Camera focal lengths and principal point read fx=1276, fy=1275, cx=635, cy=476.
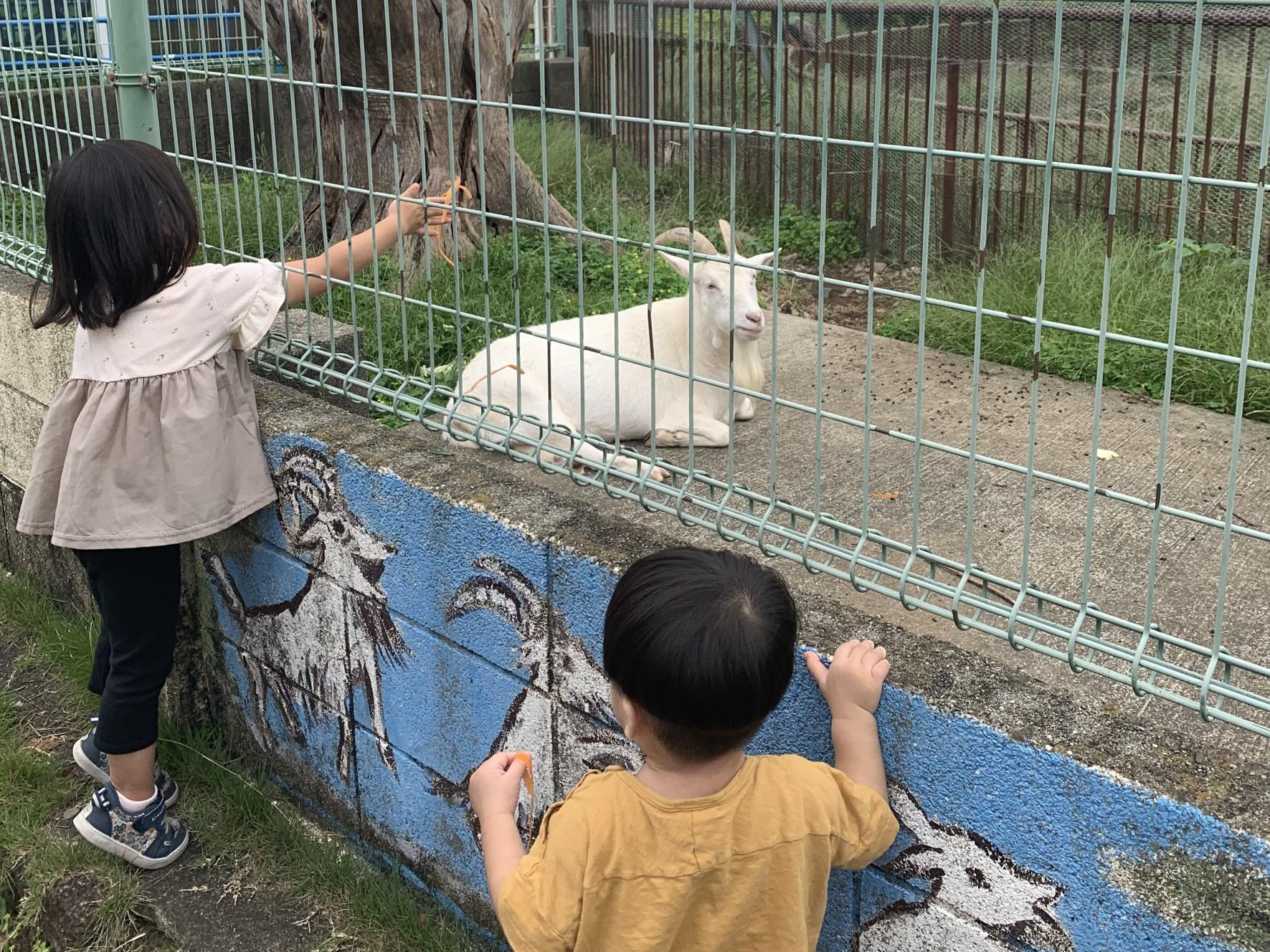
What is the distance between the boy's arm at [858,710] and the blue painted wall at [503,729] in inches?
1.4

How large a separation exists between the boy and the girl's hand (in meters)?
1.42

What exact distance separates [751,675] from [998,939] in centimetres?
59

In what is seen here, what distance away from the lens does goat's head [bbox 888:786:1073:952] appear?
75.5 inches

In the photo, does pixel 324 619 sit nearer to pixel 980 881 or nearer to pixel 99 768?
pixel 99 768

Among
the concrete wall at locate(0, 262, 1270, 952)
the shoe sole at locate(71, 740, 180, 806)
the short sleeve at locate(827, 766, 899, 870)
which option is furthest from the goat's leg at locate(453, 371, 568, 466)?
the short sleeve at locate(827, 766, 899, 870)

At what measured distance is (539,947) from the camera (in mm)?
1944

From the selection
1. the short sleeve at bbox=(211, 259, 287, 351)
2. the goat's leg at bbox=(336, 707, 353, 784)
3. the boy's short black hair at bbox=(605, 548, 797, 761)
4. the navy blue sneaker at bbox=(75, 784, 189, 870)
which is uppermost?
the short sleeve at bbox=(211, 259, 287, 351)

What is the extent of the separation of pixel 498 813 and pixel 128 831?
5.56 ft

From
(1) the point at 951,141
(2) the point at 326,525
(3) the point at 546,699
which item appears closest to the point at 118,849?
(2) the point at 326,525

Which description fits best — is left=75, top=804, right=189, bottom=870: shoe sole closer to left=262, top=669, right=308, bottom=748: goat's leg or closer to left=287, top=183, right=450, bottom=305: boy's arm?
left=262, top=669, right=308, bottom=748: goat's leg

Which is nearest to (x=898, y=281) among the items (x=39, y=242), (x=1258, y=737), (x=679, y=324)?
(x=679, y=324)

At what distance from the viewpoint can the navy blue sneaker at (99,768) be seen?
358 cm

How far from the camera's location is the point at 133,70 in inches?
145

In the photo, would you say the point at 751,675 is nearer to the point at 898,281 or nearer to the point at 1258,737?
the point at 1258,737
